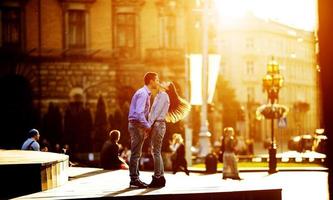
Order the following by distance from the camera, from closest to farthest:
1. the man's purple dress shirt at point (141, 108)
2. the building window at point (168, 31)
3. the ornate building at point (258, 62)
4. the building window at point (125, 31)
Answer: the man's purple dress shirt at point (141, 108) → the building window at point (125, 31) → the building window at point (168, 31) → the ornate building at point (258, 62)

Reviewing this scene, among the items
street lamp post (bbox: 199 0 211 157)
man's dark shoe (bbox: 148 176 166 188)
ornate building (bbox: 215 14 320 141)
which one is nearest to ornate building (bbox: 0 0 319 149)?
street lamp post (bbox: 199 0 211 157)

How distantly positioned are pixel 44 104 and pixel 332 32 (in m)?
41.1

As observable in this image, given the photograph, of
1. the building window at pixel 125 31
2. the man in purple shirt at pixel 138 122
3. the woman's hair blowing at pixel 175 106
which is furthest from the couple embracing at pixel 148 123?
the building window at pixel 125 31

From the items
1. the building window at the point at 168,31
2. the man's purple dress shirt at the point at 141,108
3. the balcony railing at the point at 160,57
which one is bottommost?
the man's purple dress shirt at the point at 141,108

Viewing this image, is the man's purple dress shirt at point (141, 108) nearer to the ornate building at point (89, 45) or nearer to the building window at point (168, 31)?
the ornate building at point (89, 45)

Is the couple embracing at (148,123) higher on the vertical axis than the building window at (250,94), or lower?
higher

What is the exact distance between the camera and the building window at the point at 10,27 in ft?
142

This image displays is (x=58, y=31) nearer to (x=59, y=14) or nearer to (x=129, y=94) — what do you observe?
(x=59, y=14)

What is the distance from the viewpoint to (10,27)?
142ft

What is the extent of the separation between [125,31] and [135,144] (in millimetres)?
35225

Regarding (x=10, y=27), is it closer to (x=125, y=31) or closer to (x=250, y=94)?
(x=125, y=31)

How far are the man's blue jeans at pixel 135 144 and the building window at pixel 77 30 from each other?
34203mm

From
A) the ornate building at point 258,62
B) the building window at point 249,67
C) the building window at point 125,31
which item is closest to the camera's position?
the building window at point 125,31

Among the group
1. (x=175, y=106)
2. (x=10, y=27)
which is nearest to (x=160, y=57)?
(x=10, y=27)
